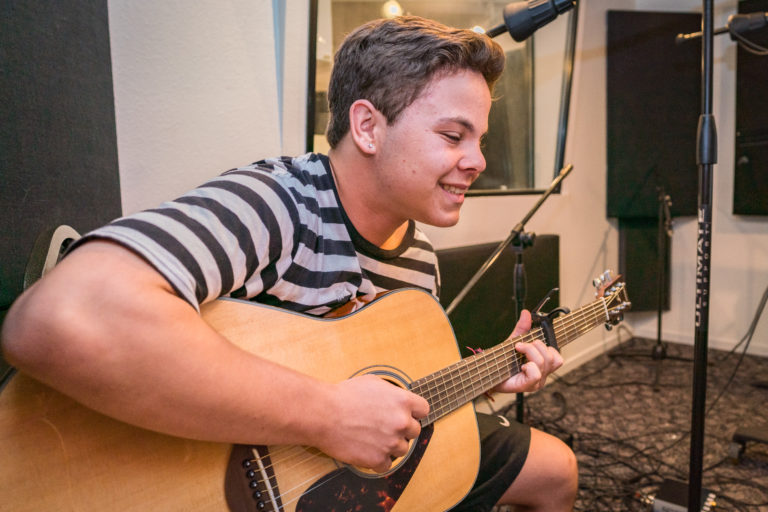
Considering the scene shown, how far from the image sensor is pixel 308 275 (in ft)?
3.42

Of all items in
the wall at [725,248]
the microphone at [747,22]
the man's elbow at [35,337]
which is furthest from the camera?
the wall at [725,248]

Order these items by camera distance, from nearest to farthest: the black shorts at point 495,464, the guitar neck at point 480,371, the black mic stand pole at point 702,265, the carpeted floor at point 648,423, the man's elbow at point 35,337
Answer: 1. the man's elbow at point 35,337
2. the guitar neck at point 480,371
3. the black shorts at point 495,464
4. the black mic stand pole at point 702,265
5. the carpeted floor at point 648,423

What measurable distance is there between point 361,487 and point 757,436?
81.8 inches

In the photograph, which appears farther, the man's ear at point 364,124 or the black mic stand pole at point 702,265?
the black mic stand pole at point 702,265

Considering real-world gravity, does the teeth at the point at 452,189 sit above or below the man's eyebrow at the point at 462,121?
below

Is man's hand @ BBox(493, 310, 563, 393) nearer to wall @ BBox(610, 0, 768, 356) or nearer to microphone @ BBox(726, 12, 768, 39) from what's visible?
microphone @ BBox(726, 12, 768, 39)

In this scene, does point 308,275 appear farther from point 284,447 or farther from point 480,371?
point 480,371

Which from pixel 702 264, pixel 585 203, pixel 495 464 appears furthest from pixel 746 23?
pixel 495 464

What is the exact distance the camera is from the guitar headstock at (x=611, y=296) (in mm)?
1511

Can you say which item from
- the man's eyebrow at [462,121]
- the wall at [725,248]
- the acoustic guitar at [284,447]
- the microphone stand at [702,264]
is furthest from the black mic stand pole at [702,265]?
the wall at [725,248]

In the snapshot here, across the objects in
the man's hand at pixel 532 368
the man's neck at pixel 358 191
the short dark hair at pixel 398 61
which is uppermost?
the short dark hair at pixel 398 61

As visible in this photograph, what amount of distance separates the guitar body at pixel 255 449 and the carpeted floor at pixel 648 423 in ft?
3.88

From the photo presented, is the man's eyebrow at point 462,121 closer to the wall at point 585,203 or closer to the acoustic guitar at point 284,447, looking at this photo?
the acoustic guitar at point 284,447

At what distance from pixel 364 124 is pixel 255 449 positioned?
2.46 ft
